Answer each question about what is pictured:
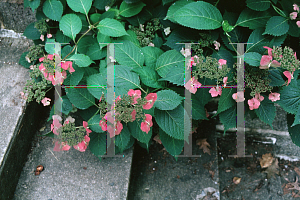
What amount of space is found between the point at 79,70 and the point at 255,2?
3.83ft

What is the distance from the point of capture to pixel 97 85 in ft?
4.91

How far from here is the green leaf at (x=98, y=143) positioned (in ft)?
5.46

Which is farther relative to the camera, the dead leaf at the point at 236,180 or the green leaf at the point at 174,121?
the dead leaf at the point at 236,180

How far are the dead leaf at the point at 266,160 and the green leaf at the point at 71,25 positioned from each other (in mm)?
1888

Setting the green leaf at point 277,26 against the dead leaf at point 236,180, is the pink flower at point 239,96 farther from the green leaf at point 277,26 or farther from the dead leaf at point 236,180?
the dead leaf at point 236,180

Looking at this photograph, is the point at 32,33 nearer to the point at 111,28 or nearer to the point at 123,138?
the point at 111,28

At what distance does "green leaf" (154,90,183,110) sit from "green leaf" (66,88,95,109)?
467 mm

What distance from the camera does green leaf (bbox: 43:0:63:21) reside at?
1.70 metres

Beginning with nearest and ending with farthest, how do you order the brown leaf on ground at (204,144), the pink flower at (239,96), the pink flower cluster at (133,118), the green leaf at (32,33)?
the pink flower cluster at (133,118), the pink flower at (239,96), the green leaf at (32,33), the brown leaf on ground at (204,144)

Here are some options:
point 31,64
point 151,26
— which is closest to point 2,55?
point 31,64

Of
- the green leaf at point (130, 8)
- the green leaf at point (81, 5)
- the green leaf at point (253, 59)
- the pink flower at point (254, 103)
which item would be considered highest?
the green leaf at point (81, 5)

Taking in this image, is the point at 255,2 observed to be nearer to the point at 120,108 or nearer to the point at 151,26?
the point at 151,26

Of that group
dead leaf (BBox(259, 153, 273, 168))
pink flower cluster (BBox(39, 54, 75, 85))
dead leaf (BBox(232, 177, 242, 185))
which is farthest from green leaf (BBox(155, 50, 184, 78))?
dead leaf (BBox(259, 153, 273, 168))

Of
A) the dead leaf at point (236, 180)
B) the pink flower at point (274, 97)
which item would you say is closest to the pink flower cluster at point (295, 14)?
the pink flower at point (274, 97)
